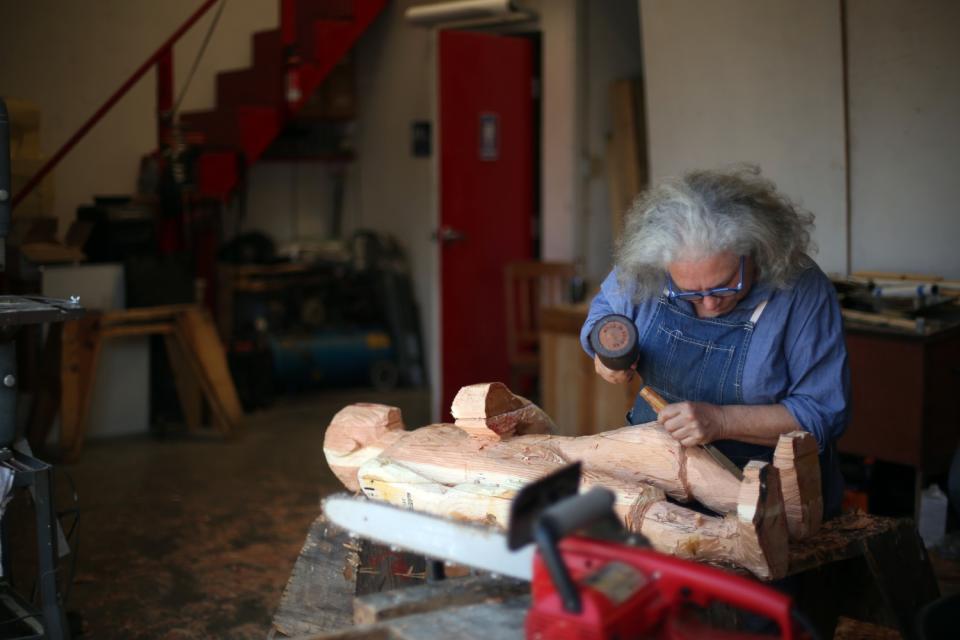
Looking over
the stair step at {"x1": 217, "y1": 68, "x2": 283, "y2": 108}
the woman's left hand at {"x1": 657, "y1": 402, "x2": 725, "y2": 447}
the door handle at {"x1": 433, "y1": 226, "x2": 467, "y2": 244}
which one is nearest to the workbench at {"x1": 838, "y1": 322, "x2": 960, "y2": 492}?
the woman's left hand at {"x1": 657, "y1": 402, "x2": 725, "y2": 447}

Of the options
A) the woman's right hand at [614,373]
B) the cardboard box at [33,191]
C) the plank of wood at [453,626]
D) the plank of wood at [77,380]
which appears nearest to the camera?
the plank of wood at [453,626]

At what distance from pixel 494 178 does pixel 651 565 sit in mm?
5226

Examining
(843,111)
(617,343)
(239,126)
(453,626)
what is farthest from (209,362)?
(453,626)

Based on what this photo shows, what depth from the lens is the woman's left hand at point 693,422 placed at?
2.22 meters

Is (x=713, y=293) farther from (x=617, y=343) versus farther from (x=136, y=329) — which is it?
(x=136, y=329)

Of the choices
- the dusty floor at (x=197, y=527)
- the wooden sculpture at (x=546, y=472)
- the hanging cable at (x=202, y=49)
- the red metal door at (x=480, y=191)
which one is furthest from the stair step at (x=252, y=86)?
the wooden sculpture at (x=546, y=472)

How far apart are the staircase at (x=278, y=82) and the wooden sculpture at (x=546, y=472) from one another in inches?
190

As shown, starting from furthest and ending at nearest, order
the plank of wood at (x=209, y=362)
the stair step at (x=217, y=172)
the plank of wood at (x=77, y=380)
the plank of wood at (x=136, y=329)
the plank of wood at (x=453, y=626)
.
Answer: the stair step at (x=217, y=172)
the plank of wood at (x=209, y=362)
the plank of wood at (x=136, y=329)
the plank of wood at (x=77, y=380)
the plank of wood at (x=453, y=626)

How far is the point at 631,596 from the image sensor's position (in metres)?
1.37

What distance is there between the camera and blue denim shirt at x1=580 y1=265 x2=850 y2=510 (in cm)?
231

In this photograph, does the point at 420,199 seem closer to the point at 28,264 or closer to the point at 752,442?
the point at 28,264

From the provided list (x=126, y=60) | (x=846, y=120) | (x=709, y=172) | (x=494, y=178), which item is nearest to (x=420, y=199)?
(x=494, y=178)

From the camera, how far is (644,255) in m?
2.35

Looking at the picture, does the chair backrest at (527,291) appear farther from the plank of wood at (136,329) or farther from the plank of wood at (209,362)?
the plank of wood at (136,329)
